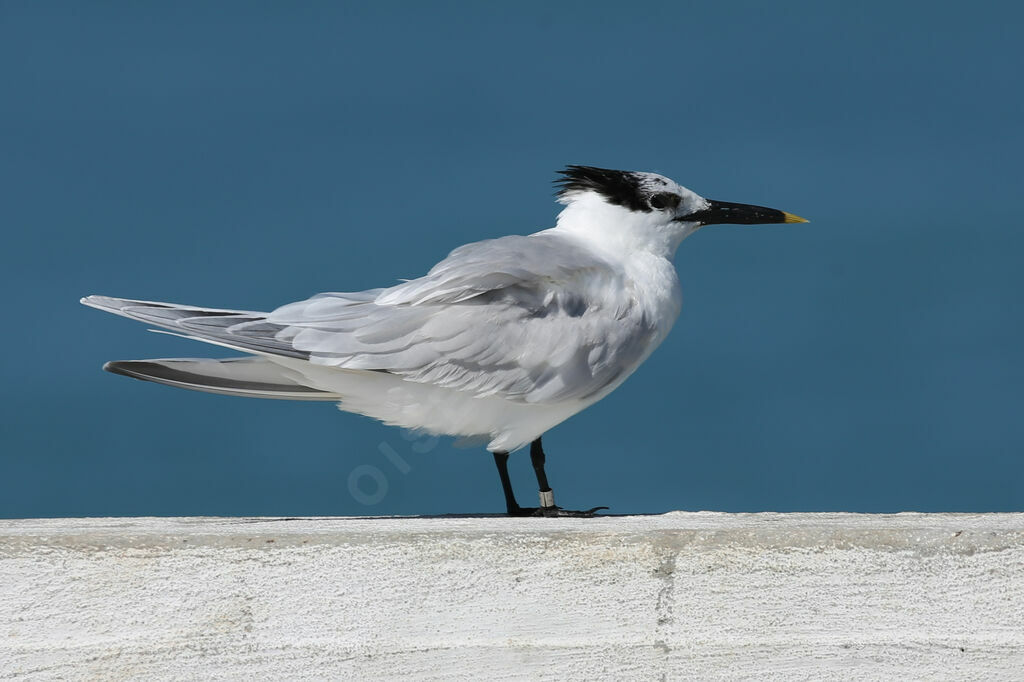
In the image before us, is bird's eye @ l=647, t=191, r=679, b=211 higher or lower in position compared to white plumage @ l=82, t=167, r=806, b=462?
higher

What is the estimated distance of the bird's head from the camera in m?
4.07

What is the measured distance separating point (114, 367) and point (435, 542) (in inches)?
51.9

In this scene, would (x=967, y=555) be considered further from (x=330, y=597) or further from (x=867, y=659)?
(x=330, y=597)

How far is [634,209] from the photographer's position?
4078 mm

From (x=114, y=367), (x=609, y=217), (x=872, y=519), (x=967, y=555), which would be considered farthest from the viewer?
(x=609, y=217)

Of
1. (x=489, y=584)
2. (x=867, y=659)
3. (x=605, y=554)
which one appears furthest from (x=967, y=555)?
(x=489, y=584)

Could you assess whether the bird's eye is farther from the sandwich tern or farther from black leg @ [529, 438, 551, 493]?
black leg @ [529, 438, 551, 493]

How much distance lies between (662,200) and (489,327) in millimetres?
814

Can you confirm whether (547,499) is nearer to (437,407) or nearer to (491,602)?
(437,407)

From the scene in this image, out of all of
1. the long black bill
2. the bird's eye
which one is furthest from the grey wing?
the long black bill

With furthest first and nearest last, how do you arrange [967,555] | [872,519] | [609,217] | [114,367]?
1. [609,217]
2. [114,367]
3. [872,519]
4. [967,555]

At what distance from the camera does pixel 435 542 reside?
280cm

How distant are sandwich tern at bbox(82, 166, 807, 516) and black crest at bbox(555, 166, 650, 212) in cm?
22

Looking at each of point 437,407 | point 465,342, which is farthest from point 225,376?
point 465,342
